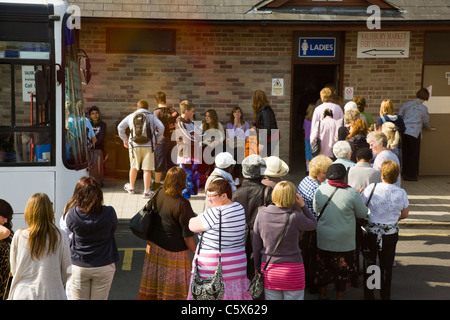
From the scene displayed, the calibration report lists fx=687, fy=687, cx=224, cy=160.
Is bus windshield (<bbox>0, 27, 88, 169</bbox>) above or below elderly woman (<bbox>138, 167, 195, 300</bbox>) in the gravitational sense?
above

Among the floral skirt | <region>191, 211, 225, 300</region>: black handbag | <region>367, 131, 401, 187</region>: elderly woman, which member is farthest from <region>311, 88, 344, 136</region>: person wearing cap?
<region>191, 211, 225, 300</region>: black handbag

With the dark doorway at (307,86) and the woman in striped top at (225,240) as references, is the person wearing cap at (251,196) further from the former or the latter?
the dark doorway at (307,86)

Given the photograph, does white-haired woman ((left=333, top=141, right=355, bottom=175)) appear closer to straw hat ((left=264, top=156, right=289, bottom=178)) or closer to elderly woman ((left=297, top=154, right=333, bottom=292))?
elderly woman ((left=297, top=154, right=333, bottom=292))

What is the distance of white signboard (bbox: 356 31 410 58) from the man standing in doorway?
105cm

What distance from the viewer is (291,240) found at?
21.4ft

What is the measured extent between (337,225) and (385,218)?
0.67 meters

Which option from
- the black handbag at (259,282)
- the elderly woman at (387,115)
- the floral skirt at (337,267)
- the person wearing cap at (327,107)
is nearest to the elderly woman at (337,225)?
the floral skirt at (337,267)

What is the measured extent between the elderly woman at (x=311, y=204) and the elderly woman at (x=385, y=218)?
59 cm

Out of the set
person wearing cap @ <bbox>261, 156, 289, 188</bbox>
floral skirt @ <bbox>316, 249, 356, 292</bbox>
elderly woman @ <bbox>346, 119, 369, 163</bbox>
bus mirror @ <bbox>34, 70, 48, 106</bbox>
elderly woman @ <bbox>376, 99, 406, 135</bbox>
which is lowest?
floral skirt @ <bbox>316, 249, 356, 292</bbox>

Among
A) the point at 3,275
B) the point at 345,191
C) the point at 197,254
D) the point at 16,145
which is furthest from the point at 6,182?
the point at 345,191

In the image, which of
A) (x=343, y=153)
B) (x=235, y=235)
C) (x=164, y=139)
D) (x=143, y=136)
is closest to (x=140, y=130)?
(x=143, y=136)

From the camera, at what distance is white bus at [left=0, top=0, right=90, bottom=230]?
7.42m

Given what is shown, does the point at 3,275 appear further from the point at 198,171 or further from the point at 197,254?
the point at 198,171

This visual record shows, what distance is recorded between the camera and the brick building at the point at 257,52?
540 inches
